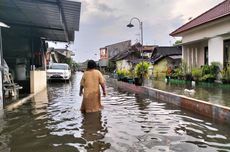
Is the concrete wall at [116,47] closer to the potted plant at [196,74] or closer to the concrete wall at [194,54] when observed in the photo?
the concrete wall at [194,54]

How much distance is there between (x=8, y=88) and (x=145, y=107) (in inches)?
225

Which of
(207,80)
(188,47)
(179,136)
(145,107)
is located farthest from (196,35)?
(179,136)

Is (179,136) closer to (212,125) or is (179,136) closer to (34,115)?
(212,125)

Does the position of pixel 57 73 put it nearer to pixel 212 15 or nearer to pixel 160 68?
pixel 160 68

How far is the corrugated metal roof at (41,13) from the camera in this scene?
11.6 meters

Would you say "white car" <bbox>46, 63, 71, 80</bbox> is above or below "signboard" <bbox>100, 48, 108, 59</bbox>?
below

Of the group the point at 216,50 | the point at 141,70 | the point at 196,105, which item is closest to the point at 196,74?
the point at 216,50

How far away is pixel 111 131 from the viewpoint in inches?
295

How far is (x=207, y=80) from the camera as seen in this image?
18.2 metres

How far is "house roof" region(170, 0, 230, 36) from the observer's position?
17719 millimetres

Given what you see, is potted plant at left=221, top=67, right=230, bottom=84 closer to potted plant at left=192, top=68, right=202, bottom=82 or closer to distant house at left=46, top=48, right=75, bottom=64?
potted plant at left=192, top=68, right=202, bottom=82

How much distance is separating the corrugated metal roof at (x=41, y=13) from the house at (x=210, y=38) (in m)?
8.19

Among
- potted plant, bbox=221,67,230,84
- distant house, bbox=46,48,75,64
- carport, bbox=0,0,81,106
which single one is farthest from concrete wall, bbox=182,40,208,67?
distant house, bbox=46,48,75,64

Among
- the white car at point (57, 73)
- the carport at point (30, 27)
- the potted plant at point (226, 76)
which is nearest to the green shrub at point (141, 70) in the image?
the carport at point (30, 27)
